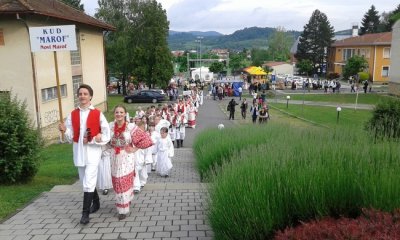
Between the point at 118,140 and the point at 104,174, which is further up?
the point at 118,140

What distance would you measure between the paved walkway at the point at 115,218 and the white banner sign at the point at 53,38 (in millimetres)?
3086

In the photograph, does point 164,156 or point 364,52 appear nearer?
point 164,156

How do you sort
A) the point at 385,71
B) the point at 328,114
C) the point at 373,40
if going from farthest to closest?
1. the point at 373,40
2. the point at 385,71
3. the point at 328,114

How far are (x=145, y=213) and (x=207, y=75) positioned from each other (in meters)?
59.5

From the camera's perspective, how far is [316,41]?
279 feet

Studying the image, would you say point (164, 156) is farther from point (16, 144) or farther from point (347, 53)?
point (347, 53)

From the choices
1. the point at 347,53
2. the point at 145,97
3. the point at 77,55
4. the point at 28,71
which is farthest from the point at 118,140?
the point at 347,53

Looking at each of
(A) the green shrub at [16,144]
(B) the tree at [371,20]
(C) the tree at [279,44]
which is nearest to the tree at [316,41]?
(B) the tree at [371,20]

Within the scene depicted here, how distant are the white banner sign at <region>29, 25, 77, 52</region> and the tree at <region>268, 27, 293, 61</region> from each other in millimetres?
103263

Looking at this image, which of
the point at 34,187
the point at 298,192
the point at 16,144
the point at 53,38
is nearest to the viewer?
the point at 298,192

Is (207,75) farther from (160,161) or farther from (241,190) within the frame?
(241,190)

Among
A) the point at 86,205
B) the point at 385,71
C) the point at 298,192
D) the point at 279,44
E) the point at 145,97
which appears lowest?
the point at 145,97

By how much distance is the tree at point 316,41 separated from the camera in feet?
277

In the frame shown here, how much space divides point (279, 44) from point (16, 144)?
109 m
